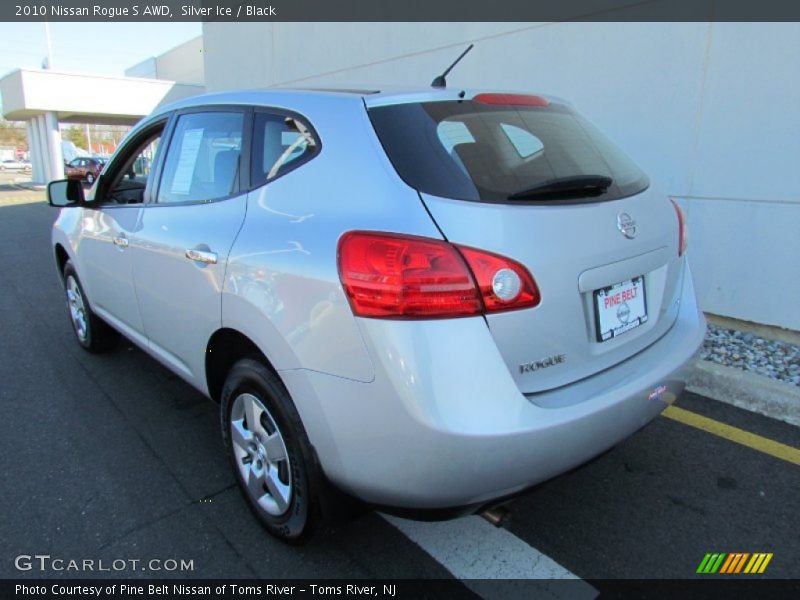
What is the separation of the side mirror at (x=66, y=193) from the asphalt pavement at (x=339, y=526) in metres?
1.28

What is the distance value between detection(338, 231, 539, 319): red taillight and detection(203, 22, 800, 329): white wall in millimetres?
3646

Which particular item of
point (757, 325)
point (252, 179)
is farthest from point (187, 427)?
point (757, 325)

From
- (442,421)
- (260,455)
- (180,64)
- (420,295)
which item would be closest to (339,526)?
(260,455)

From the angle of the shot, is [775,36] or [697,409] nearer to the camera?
[697,409]

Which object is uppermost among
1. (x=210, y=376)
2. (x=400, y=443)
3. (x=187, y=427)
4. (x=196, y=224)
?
(x=196, y=224)

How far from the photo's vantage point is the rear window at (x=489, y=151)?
1.82 m

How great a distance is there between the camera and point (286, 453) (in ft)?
6.87

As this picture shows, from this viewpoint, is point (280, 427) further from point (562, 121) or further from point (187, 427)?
point (562, 121)

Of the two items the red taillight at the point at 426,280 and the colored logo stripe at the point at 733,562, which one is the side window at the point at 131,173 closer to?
the red taillight at the point at 426,280

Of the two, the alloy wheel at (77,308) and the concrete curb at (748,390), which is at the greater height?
the alloy wheel at (77,308)

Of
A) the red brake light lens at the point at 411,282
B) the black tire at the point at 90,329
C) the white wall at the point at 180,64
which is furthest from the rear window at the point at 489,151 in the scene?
the white wall at the point at 180,64

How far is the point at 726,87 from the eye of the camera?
4430 mm

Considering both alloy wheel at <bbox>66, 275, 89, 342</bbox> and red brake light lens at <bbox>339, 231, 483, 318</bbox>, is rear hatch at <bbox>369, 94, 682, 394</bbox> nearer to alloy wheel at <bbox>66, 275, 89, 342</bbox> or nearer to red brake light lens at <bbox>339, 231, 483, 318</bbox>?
red brake light lens at <bbox>339, 231, 483, 318</bbox>

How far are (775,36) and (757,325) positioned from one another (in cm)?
219
